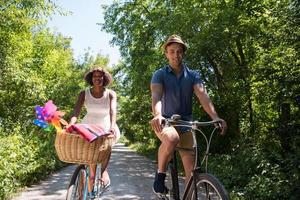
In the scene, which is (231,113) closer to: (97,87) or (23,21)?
(23,21)

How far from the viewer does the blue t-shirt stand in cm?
420

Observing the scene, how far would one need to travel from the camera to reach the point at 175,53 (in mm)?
4250

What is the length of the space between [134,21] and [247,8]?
348 inches

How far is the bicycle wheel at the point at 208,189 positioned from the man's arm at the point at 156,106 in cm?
59

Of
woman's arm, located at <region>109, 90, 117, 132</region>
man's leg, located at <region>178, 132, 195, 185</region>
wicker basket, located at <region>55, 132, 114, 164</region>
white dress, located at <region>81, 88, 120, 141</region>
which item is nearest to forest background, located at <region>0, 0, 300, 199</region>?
white dress, located at <region>81, 88, 120, 141</region>

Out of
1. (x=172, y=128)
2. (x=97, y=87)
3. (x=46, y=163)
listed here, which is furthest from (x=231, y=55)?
(x=172, y=128)

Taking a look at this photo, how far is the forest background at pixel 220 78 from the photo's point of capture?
830 cm

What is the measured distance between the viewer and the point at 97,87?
5.25m

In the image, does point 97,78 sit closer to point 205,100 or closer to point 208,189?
point 205,100

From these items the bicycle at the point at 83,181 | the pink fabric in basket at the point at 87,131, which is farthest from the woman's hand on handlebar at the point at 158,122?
the bicycle at the point at 83,181

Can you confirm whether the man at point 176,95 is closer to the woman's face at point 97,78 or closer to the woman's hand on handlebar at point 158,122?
the woman's hand on handlebar at point 158,122

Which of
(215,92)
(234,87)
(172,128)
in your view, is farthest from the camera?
(215,92)

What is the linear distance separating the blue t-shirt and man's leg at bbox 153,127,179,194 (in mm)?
362

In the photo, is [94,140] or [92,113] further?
[92,113]
